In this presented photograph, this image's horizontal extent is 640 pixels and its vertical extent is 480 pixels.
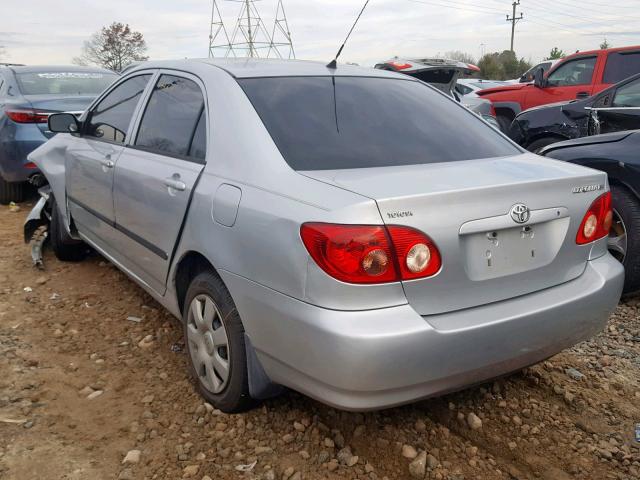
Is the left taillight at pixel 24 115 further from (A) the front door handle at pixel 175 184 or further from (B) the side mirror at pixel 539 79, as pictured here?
(B) the side mirror at pixel 539 79

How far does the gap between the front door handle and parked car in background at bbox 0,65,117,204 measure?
4217mm

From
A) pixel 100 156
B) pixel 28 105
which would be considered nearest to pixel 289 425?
pixel 100 156

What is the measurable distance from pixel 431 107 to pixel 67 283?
3.05 m

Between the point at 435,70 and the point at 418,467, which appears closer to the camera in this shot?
the point at 418,467

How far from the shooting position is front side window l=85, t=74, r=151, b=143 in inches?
144

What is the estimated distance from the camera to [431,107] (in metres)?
3.09

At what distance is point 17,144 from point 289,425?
5.34 meters

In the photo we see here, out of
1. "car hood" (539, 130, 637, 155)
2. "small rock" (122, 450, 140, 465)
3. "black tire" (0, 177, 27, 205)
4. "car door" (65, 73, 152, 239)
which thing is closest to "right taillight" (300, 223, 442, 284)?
"small rock" (122, 450, 140, 465)

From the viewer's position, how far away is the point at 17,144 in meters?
Result: 6.54

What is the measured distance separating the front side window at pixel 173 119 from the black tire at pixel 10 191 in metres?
4.64

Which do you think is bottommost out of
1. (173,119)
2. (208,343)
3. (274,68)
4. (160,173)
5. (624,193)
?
(208,343)

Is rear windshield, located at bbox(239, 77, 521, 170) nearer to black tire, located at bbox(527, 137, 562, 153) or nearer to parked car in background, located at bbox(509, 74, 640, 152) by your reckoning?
parked car in background, located at bbox(509, 74, 640, 152)

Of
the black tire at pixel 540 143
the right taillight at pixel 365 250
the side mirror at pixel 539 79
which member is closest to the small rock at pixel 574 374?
the right taillight at pixel 365 250

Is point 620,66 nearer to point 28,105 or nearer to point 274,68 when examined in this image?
point 274,68
